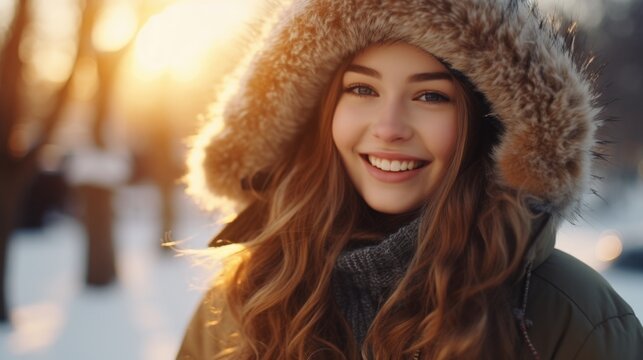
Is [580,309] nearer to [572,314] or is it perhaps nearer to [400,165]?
[572,314]

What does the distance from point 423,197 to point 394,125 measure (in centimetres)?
25

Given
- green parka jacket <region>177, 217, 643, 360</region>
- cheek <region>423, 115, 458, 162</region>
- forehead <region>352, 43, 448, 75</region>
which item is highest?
forehead <region>352, 43, 448, 75</region>

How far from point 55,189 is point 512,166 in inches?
529

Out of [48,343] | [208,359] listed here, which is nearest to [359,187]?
[208,359]

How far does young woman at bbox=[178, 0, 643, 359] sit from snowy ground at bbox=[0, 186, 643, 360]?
0.62m

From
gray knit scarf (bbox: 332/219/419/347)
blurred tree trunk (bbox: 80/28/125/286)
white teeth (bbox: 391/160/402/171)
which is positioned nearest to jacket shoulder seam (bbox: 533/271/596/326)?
gray knit scarf (bbox: 332/219/419/347)

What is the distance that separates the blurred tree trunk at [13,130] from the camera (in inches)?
237

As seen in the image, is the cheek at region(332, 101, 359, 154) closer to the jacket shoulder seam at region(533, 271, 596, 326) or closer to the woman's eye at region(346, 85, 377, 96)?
the woman's eye at region(346, 85, 377, 96)

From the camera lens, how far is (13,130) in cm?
602

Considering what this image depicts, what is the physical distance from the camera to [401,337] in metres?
1.79

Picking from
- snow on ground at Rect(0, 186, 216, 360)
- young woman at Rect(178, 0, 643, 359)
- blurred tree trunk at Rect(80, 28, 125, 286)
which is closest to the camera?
young woman at Rect(178, 0, 643, 359)

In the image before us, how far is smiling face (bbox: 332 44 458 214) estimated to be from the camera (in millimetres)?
1817

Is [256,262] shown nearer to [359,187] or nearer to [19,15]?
[359,187]

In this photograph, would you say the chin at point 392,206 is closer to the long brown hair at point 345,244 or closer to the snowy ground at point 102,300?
the long brown hair at point 345,244
